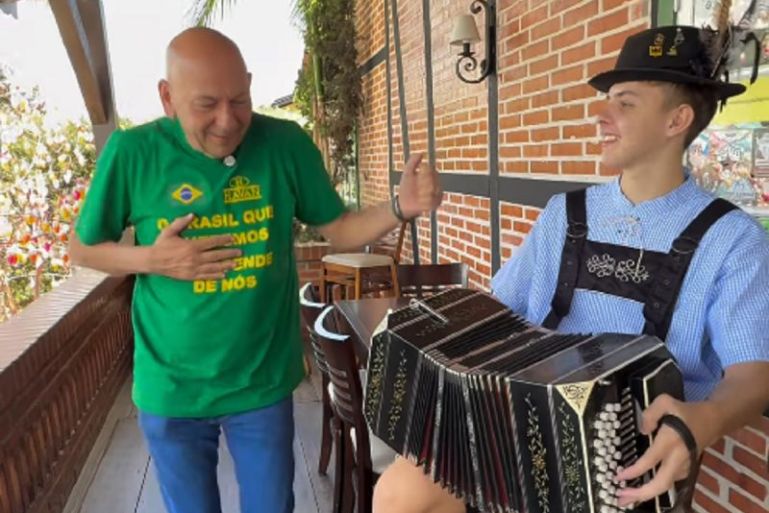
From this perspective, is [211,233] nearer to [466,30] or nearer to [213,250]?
[213,250]

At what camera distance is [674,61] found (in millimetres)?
1434

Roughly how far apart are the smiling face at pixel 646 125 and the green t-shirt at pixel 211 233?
668 mm

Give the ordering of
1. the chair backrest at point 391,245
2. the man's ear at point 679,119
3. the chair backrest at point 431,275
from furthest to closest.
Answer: the chair backrest at point 391,245 → the chair backrest at point 431,275 → the man's ear at point 679,119

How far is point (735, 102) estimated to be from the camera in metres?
1.75

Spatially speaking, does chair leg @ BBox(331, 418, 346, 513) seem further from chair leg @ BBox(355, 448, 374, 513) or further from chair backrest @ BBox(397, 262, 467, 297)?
chair backrest @ BBox(397, 262, 467, 297)

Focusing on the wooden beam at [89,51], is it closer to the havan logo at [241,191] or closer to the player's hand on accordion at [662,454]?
the havan logo at [241,191]

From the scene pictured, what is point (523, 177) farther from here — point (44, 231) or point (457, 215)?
point (44, 231)

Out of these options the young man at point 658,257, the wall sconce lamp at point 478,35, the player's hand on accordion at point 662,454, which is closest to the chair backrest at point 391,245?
the wall sconce lamp at point 478,35

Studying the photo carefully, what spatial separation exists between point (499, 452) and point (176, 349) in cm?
70

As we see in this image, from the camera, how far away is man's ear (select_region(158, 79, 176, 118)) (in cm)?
135

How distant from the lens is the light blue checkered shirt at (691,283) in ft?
4.13

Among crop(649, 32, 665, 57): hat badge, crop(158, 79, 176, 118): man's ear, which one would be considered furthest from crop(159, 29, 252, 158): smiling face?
crop(649, 32, 665, 57): hat badge

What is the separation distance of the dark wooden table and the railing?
3.33 feet

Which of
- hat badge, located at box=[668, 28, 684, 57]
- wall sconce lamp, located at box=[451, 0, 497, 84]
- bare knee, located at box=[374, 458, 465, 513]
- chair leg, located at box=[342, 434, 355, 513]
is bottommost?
chair leg, located at box=[342, 434, 355, 513]
